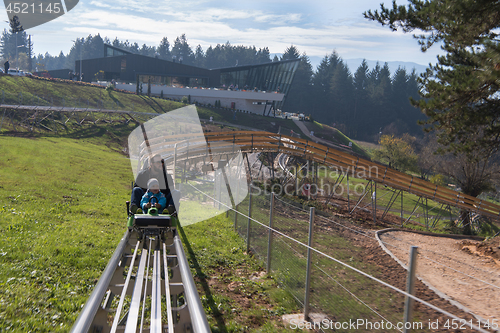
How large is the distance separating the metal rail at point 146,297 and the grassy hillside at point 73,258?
2.85 ft

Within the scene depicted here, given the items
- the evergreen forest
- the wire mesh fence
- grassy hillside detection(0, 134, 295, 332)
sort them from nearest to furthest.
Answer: the wire mesh fence → grassy hillside detection(0, 134, 295, 332) → the evergreen forest

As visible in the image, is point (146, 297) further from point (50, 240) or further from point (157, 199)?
point (50, 240)

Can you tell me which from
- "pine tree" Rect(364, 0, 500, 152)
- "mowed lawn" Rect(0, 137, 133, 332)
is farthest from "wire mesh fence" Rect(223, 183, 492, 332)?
"pine tree" Rect(364, 0, 500, 152)

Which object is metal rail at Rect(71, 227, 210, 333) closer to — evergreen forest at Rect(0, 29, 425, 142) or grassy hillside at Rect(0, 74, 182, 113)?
grassy hillside at Rect(0, 74, 182, 113)

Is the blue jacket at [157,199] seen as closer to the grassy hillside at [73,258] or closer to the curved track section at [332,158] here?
the grassy hillside at [73,258]

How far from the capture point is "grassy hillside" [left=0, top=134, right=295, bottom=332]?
538cm

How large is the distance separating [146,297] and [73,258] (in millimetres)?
3024

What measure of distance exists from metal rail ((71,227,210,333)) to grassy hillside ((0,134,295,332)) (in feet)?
2.85

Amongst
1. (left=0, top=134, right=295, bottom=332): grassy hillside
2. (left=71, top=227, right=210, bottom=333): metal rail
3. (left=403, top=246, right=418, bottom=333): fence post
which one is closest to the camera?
(left=71, top=227, right=210, bottom=333): metal rail

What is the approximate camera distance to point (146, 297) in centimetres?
496

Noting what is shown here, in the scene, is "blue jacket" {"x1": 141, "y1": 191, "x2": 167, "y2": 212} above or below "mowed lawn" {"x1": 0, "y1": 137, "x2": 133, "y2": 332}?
above

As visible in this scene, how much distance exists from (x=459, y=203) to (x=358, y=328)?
2369 centimetres

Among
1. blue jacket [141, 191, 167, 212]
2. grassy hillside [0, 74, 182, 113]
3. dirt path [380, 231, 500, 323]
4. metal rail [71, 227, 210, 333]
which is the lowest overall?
dirt path [380, 231, 500, 323]

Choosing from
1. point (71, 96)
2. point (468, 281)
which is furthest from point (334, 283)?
point (71, 96)
